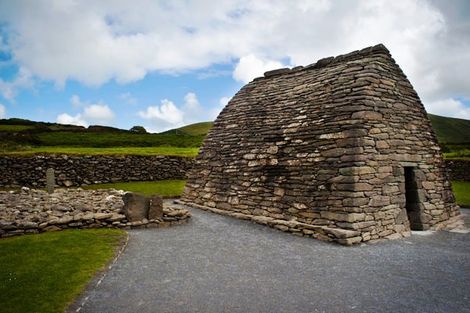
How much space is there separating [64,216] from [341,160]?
922 centimetres

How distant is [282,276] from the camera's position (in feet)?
23.1

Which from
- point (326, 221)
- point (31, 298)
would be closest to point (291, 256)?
point (326, 221)

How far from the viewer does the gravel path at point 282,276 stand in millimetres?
5715

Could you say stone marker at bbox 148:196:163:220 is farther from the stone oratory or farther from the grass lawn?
the stone oratory

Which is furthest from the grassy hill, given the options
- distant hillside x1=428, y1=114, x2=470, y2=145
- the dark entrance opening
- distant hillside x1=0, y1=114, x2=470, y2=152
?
distant hillside x1=428, y1=114, x2=470, y2=145

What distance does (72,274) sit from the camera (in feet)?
22.4

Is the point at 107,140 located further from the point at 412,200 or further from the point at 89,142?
the point at 412,200

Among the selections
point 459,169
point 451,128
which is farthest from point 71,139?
point 451,128

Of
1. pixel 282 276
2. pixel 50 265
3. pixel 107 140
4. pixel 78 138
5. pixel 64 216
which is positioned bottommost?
pixel 282 276

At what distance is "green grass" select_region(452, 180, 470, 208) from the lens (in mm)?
16328

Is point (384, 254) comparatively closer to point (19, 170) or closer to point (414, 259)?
point (414, 259)

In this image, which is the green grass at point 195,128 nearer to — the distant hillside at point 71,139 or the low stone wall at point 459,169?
the distant hillside at point 71,139

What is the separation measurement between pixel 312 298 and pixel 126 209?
774 centimetres

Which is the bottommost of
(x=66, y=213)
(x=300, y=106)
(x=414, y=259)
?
(x=414, y=259)
